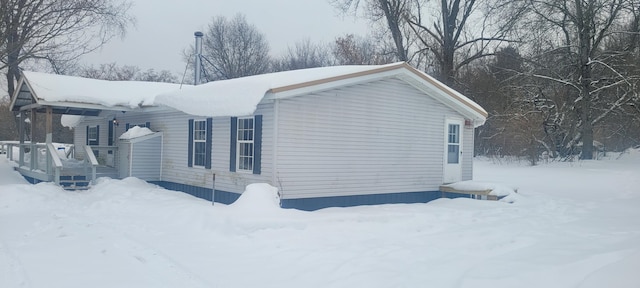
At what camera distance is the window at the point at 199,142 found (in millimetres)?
13016

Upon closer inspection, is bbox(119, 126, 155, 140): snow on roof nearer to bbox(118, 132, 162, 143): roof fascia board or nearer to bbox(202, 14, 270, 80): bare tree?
bbox(118, 132, 162, 143): roof fascia board

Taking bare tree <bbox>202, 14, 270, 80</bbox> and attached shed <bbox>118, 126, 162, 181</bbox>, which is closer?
attached shed <bbox>118, 126, 162, 181</bbox>

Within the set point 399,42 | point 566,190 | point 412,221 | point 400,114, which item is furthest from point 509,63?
point 412,221

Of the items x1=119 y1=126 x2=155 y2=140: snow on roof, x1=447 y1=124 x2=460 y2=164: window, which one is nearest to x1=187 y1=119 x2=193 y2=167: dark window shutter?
x1=119 y1=126 x2=155 y2=140: snow on roof

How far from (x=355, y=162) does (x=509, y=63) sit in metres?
19.5

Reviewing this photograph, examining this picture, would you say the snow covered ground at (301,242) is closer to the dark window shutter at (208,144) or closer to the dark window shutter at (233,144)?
the dark window shutter at (208,144)

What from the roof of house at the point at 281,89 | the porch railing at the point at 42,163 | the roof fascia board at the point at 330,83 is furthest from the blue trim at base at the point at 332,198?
the porch railing at the point at 42,163

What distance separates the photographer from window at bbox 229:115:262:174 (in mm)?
10922

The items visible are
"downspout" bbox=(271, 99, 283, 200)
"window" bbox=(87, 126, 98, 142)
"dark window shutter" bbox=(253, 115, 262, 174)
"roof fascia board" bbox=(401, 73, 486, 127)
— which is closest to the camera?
"downspout" bbox=(271, 99, 283, 200)

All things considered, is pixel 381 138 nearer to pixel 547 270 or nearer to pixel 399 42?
pixel 547 270

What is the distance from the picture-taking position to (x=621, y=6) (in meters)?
21.0

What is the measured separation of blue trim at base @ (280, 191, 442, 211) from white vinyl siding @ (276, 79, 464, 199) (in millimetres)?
121

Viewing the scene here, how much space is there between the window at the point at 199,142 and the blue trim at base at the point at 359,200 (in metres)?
3.39

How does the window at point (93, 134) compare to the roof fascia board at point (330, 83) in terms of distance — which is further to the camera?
the window at point (93, 134)
